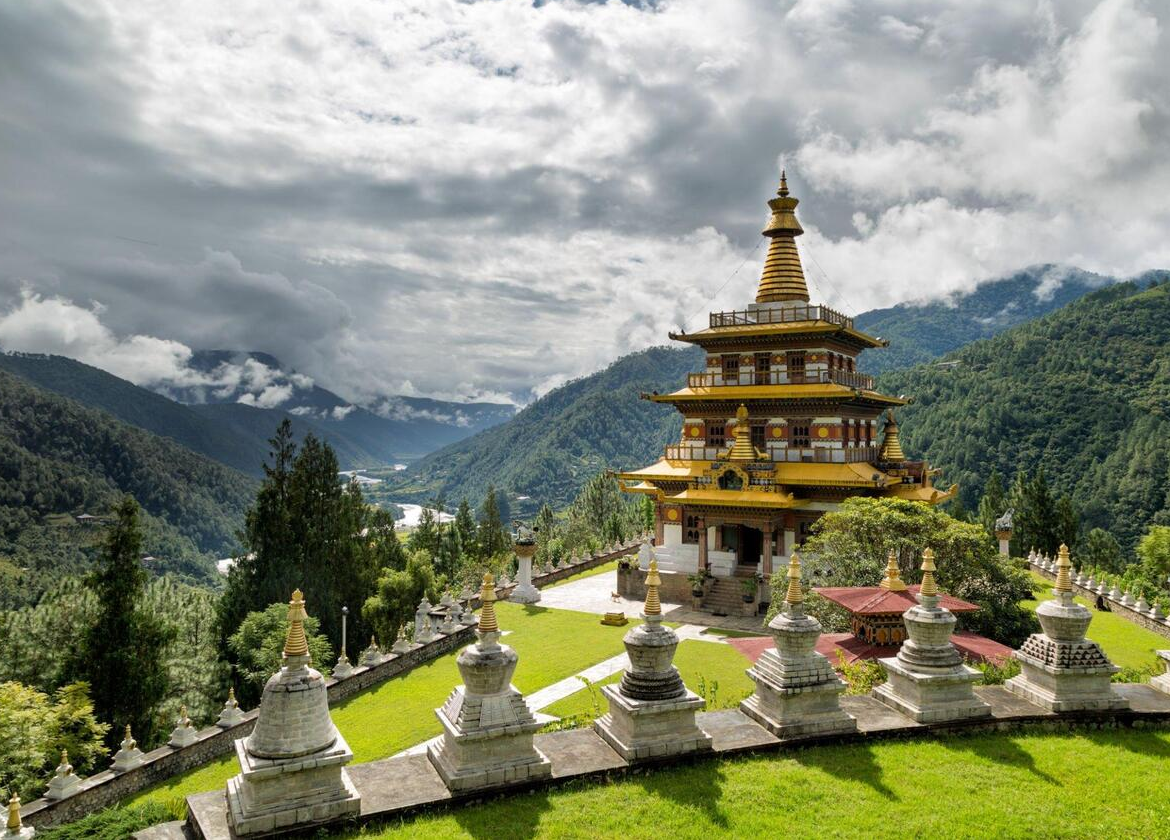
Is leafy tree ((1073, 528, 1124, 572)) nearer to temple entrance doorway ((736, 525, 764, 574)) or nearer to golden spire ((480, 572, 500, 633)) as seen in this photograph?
temple entrance doorway ((736, 525, 764, 574))

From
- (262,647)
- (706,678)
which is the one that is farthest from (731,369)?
(262,647)

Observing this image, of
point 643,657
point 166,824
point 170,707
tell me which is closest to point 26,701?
point 170,707

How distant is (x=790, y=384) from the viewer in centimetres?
3325

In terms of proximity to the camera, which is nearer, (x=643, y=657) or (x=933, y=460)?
(x=643, y=657)

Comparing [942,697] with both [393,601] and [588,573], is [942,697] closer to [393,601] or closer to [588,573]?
[393,601]

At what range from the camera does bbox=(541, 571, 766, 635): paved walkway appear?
87.9ft

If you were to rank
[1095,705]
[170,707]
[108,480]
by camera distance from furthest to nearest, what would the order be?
[108,480] → [170,707] → [1095,705]

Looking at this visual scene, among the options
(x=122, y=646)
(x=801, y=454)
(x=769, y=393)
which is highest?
(x=769, y=393)

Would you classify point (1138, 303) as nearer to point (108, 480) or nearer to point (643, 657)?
point (643, 657)

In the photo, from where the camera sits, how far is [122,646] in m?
23.3

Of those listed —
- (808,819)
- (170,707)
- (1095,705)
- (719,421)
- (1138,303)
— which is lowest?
(170,707)

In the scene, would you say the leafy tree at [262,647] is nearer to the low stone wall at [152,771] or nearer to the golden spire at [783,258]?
the low stone wall at [152,771]

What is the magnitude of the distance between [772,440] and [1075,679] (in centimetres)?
2386

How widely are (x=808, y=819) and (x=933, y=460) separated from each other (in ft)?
380
